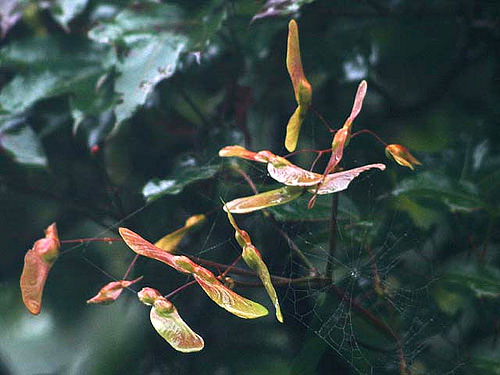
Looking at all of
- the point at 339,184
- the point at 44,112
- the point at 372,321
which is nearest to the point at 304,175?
the point at 339,184

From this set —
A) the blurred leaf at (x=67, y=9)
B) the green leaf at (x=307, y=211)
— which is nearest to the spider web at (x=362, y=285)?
the green leaf at (x=307, y=211)

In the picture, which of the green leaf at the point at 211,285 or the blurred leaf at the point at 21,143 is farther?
the blurred leaf at the point at 21,143

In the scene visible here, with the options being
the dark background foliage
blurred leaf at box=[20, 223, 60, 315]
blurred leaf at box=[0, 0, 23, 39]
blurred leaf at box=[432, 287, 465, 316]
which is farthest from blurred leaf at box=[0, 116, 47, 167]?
blurred leaf at box=[432, 287, 465, 316]

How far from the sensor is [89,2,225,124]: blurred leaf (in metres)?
0.55

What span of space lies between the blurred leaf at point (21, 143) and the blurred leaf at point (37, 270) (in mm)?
236

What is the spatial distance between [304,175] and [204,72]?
32 centimetres

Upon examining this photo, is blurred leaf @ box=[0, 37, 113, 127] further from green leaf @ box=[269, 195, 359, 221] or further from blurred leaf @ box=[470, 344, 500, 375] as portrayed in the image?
blurred leaf @ box=[470, 344, 500, 375]

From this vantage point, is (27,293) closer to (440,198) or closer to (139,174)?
(139,174)

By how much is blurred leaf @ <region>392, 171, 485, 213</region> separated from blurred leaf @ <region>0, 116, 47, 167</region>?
1.40ft

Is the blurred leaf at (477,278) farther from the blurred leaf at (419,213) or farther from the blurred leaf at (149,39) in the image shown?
the blurred leaf at (149,39)

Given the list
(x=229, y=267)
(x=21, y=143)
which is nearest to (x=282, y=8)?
(x=229, y=267)

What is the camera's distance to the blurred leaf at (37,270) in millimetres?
415

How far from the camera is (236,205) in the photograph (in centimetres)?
40

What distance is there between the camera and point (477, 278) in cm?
55
